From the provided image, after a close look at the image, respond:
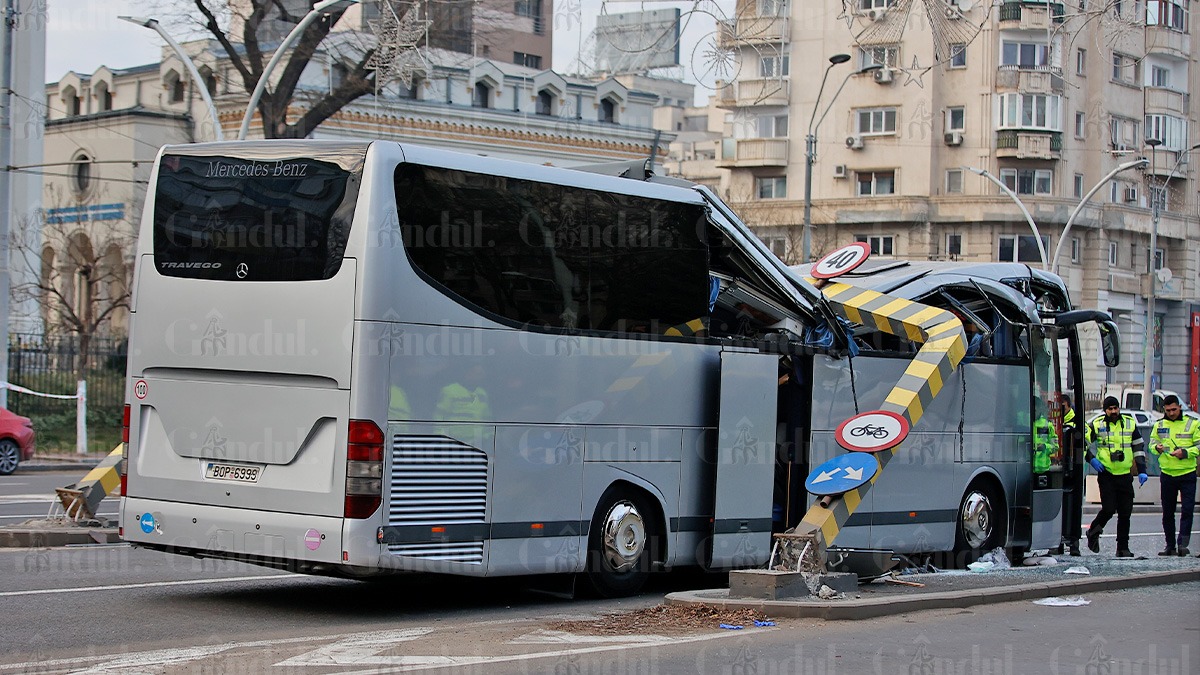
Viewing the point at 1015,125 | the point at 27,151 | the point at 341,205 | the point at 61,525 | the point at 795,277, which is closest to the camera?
the point at 341,205

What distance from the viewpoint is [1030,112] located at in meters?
63.9

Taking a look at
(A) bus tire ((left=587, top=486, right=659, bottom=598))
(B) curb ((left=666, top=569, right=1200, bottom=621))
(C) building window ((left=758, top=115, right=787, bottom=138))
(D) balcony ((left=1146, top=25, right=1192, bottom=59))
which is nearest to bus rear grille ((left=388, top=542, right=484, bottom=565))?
(A) bus tire ((left=587, top=486, right=659, bottom=598))

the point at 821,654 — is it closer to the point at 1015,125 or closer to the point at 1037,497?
the point at 1037,497

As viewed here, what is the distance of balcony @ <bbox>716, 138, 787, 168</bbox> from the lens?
69.5 metres

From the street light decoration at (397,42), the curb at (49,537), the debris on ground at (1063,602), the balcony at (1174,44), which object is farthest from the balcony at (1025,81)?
the curb at (49,537)

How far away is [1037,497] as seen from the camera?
17.4 metres

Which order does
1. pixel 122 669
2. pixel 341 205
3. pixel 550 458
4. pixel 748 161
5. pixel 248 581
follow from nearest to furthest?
pixel 122 669 < pixel 341 205 < pixel 550 458 < pixel 248 581 < pixel 748 161

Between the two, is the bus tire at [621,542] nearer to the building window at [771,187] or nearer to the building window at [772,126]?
the building window at [771,187]

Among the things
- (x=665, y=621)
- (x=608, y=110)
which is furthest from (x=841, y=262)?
(x=608, y=110)

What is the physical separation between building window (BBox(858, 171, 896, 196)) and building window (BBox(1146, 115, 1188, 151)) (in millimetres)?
10466

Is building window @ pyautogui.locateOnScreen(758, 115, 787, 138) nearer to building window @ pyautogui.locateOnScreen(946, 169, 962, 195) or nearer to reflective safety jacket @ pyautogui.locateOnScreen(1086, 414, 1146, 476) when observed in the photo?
building window @ pyautogui.locateOnScreen(946, 169, 962, 195)

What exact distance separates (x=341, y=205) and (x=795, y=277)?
519 centimetres

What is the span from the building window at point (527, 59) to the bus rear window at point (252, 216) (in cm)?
6904

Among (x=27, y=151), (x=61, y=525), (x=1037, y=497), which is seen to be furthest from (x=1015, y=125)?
(x=61, y=525)
